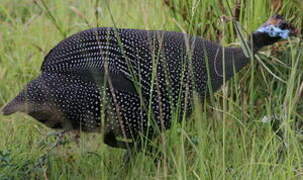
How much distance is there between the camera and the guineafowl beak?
2709 mm

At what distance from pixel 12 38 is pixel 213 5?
1.63 m

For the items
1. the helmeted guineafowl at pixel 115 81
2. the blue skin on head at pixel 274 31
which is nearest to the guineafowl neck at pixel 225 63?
the helmeted guineafowl at pixel 115 81

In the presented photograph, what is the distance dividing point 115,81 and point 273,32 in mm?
762

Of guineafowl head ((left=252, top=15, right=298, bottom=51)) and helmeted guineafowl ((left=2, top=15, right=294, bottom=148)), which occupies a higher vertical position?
guineafowl head ((left=252, top=15, right=298, bottom=51))

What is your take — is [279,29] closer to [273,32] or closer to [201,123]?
[273,32]

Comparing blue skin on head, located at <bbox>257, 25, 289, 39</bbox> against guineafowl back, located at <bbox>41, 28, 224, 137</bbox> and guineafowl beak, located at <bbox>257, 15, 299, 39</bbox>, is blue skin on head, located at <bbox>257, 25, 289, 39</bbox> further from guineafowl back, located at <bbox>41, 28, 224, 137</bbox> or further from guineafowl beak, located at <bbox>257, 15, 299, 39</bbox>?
guineafowl back, located at <bbox>41, 28, 224, 137</bbox>

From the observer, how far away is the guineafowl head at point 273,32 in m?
2.71

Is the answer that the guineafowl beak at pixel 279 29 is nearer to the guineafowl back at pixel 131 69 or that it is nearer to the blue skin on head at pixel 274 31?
A: the blue skin on head at pixel 274 31

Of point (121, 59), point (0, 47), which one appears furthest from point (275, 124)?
point (0, 47)

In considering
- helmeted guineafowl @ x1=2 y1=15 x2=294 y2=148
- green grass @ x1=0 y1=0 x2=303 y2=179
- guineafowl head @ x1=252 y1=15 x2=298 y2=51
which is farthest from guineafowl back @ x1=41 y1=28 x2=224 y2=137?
guineafowl head @ x1=252 y1=15 x2=298 y2=51

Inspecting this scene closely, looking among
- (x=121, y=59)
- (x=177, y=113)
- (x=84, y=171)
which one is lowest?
(x=84, y=171)

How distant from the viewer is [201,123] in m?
2.59

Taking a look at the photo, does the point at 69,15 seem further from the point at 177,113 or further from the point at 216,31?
the point at 177,113

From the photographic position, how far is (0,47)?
399cm
